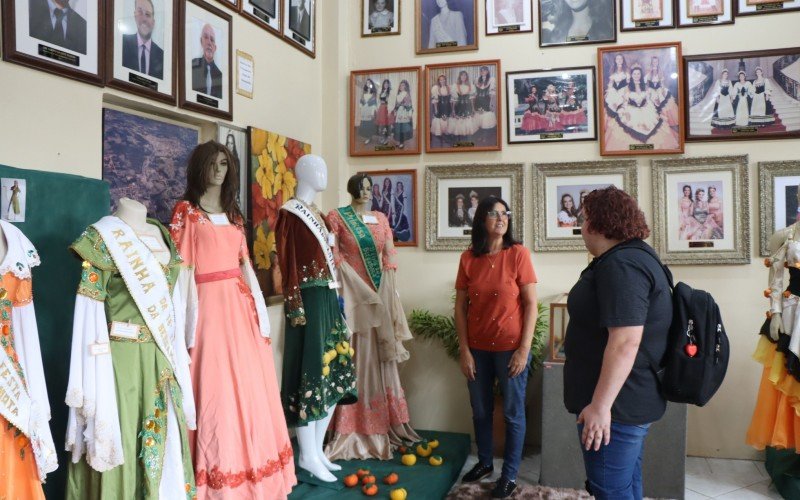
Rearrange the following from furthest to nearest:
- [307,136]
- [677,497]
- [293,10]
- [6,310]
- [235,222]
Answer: [307,136]
[293,10]
[677,497]
[235,222]
[6,310]

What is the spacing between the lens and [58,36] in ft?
7.55

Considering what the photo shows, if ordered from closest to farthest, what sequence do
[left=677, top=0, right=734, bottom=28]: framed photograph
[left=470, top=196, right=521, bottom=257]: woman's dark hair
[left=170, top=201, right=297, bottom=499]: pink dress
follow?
[left=170, top=201, right=297, bottom=499]: pink dress, [left=470, top=196, right=521, bottom=257]: woman's dark hair, [left=677, top=0, right=734, bottom=28]: framed photograph

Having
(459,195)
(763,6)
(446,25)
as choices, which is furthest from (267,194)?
(763,6)

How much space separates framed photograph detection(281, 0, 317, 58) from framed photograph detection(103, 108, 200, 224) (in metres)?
1.29

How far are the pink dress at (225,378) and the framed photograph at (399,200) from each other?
6.82ft

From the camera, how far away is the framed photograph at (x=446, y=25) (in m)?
4.53

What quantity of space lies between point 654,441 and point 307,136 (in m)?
2.99

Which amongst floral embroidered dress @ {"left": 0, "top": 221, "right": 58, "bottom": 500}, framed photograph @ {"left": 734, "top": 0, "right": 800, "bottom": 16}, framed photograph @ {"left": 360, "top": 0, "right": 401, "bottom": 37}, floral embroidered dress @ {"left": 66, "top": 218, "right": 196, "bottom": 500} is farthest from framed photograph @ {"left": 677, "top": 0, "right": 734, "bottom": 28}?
floral embroidered dress @ {"left": 0, "top": 221, "right": 58, "bottom": 500}

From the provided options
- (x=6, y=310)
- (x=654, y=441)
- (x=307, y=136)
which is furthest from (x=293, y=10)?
(x=654, y=441)

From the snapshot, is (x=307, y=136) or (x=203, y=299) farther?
(x=307, y=136)

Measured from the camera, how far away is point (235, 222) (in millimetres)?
2688

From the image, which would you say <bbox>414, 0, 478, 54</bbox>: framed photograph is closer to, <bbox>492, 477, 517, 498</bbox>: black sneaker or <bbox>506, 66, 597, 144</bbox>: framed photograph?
<bbox>506, 66, 597, 144</bbox>: framed photograph

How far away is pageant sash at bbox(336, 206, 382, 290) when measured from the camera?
12.1 ft

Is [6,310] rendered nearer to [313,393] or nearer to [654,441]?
[313,393]
